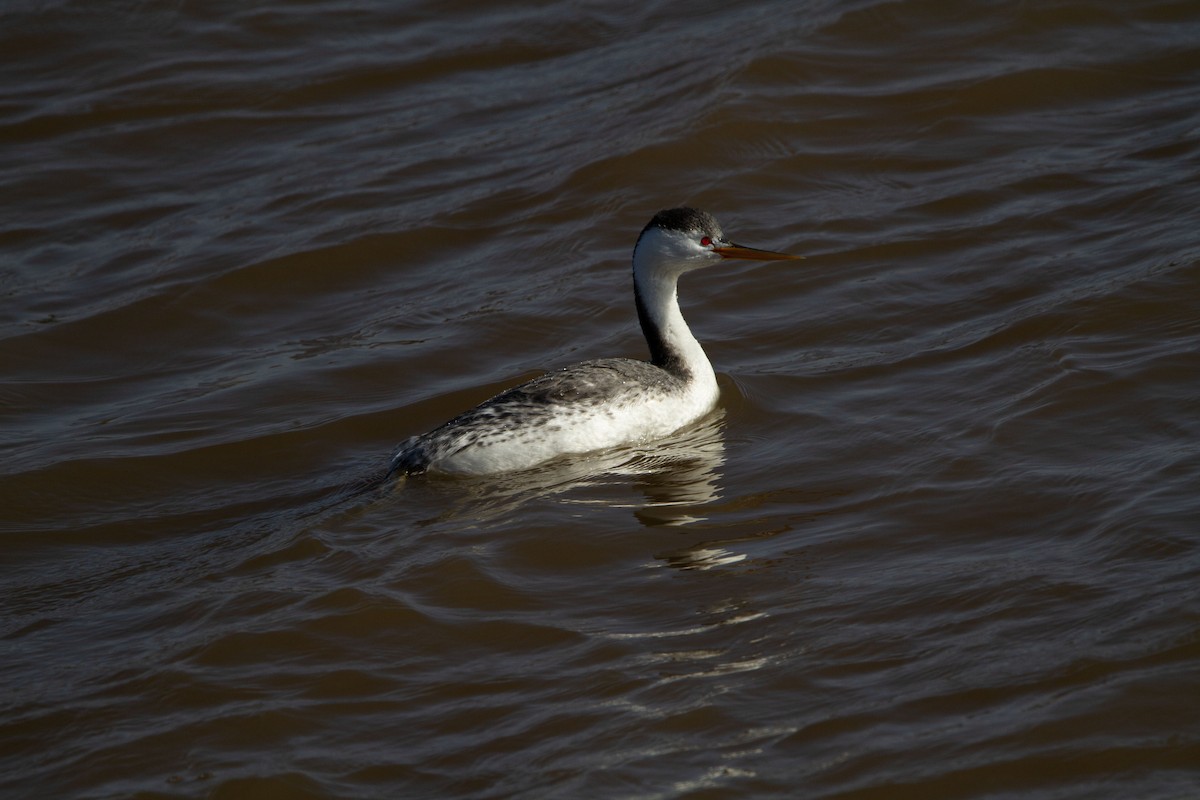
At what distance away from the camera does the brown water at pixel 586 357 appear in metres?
5.29

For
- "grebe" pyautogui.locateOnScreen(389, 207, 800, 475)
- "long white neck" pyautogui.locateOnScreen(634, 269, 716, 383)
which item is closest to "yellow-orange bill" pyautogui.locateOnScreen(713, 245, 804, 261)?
"grebe" pyautogui.locateOnScreen(389, 207, 800, 475)

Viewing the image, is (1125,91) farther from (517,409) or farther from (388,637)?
(388,637)

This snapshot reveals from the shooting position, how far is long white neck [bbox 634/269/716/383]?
8.44 m

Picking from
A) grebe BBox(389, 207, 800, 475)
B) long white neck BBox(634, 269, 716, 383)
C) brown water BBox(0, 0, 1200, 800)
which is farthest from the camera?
long white neck BBox(634, 269, 716, 383)

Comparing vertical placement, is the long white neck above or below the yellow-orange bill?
below

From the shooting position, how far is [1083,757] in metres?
4.78

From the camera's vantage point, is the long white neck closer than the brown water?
No

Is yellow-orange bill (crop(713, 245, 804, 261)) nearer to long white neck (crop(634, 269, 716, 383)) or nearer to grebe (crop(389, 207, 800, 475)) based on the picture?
grebe (crop(389, 207, 800, 475))

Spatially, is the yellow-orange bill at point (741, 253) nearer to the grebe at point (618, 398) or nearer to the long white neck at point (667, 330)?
the grebe at point (618, 398)

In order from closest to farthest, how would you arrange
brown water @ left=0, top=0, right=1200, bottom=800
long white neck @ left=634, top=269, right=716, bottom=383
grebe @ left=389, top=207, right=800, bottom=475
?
brown water @ left=0, top=0, right=1200, bottom=800
grebe @ left=389, top=207, right=800, bottom=475
long white neck @ left=634, top=269, right=716, bottom=383

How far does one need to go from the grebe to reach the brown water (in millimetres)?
158

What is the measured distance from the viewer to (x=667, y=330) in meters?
8.58

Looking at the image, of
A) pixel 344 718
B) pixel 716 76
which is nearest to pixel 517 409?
pixel 344 718

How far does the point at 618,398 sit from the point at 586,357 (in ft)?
4.50
